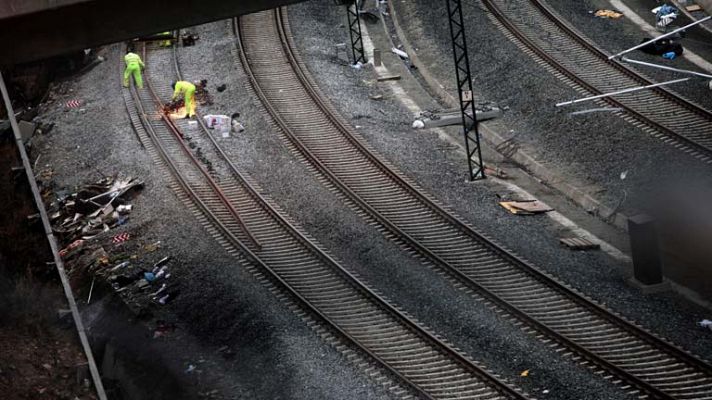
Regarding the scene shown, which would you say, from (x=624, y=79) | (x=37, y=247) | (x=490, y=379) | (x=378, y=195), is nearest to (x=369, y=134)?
(x=378, y=195)

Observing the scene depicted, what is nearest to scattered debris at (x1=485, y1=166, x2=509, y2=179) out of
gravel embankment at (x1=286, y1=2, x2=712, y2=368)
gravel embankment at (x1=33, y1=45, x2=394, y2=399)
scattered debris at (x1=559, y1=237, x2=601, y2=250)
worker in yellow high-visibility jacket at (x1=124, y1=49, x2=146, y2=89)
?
gravel embankment at (x1=286, y1=2, x2=712, y2=368)

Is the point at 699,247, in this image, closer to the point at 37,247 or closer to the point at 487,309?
the point at 487,309

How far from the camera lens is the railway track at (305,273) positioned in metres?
13.7

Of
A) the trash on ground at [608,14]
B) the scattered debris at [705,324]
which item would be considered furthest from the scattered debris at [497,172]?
the trash on ground at [608,14]

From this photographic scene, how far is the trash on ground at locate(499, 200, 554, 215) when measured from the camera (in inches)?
756

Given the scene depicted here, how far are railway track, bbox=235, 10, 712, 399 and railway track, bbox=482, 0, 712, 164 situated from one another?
5487mm

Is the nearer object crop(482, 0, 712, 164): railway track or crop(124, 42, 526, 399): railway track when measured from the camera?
crop(124, 42, 526, 399): railway track

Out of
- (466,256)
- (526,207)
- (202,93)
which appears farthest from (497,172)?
(202,93)

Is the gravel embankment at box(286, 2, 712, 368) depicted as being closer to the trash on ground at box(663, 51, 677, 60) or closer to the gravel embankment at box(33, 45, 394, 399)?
the gravel embankment at box(33, 45, 394, 399)

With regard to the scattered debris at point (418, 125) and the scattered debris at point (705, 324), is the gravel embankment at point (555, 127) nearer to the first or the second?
the scattered debris at point (418, 125)

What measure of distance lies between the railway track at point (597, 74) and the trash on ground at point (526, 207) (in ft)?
10.8

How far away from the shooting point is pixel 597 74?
24281 mm

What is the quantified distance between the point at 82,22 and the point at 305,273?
5812 millimetres

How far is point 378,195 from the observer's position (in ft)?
65.6
